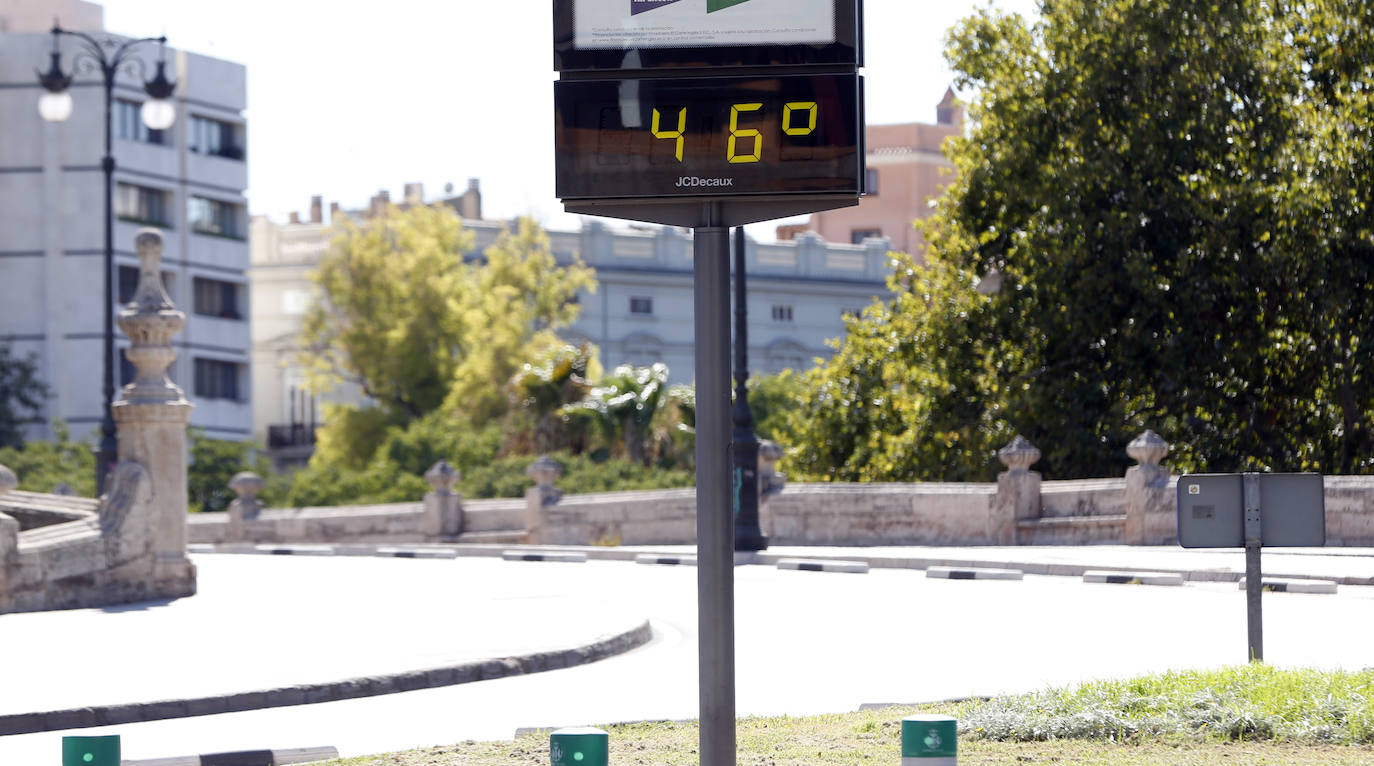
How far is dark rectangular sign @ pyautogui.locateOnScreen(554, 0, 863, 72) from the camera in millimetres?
7219

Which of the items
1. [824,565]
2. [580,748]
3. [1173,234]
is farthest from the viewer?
[1173,234]

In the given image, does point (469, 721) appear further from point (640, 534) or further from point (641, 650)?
point (640, 534)

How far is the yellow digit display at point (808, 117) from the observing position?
7215 mm

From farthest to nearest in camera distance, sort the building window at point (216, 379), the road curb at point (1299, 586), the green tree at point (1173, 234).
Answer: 1. the building window at point (216, 379)
2. the green tree at point (1173, 234)
3. the road curb at point (1299, 586)

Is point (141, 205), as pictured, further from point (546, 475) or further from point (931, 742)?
point (931, 742)

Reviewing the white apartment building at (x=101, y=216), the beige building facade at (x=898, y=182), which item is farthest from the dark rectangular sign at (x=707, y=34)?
the beige building facade at (x=898, y=182)

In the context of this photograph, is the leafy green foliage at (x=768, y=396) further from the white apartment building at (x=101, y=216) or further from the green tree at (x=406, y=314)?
the white apartment building at (x=101, y=216)

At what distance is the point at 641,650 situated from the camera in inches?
585

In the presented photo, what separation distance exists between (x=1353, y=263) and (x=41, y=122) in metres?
54.1

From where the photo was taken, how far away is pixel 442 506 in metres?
36.8

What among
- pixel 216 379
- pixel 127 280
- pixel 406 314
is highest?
pixel 127 280

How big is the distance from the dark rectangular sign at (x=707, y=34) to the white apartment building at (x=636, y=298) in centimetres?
7686

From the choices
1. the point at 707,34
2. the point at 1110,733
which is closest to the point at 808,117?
the point at 707,34

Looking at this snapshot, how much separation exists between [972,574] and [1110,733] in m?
14.2
